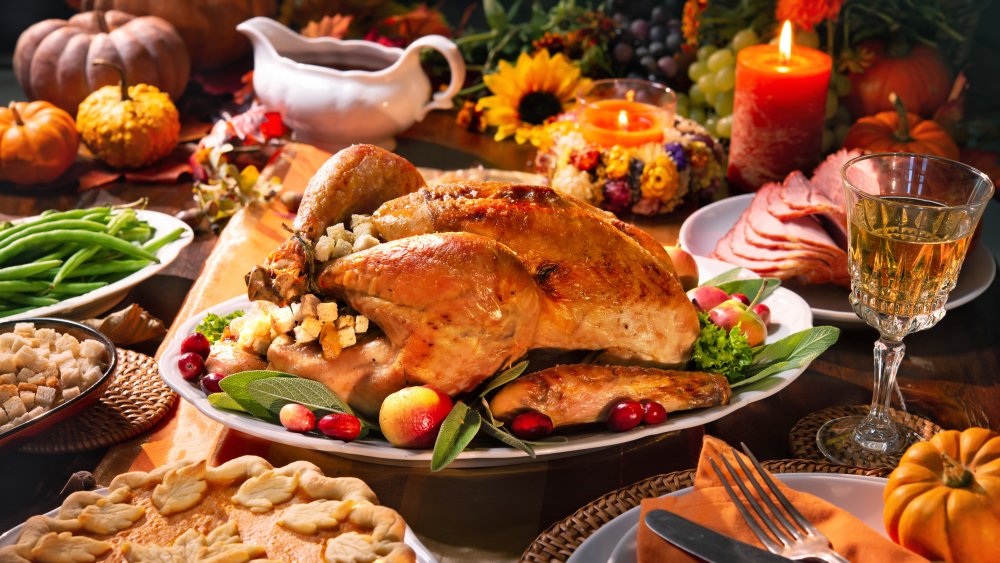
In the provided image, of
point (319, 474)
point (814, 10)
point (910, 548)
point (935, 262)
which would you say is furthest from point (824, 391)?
point (814, 10)

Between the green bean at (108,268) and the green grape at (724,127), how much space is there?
1.73m

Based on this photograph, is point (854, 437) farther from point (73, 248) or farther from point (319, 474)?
point (73, 248)

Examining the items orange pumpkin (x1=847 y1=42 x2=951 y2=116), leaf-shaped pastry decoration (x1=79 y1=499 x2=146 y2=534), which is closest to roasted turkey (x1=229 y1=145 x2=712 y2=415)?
leaf-shaped pastry decoration (x1=79 y1=499 x2=146 y2=534)

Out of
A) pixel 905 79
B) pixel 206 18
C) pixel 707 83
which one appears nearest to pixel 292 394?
pixel 707 83

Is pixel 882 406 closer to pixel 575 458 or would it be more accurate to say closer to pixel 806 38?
pixel 575 458

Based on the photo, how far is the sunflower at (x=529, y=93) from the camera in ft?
10.3

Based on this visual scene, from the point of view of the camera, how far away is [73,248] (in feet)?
7.35

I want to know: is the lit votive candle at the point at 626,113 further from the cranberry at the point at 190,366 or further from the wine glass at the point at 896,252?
the cranberry at the point at 190,366

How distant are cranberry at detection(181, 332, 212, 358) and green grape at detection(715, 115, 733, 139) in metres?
1.87

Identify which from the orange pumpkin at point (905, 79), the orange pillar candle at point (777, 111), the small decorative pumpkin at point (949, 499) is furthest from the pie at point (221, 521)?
the orange pumpkin at point (905, 79)

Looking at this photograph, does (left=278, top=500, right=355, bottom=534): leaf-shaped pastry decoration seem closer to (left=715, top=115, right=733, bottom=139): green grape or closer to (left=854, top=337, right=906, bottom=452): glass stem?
(left=854, top=337, right=906, bottom=452): glass stem

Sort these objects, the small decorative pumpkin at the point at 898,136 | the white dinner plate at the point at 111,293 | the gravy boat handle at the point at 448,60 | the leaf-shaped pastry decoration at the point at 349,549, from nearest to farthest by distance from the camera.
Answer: the leaf-shaped pastry decoration at the point at 349,549 < the white dinner plate at the point at 111,293 < the small decorative pumpkin at the point at 898,136 < the gravy boat handle at the point at 448,60

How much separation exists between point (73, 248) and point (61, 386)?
649 mm

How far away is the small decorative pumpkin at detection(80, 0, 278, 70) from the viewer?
11.6 feet
